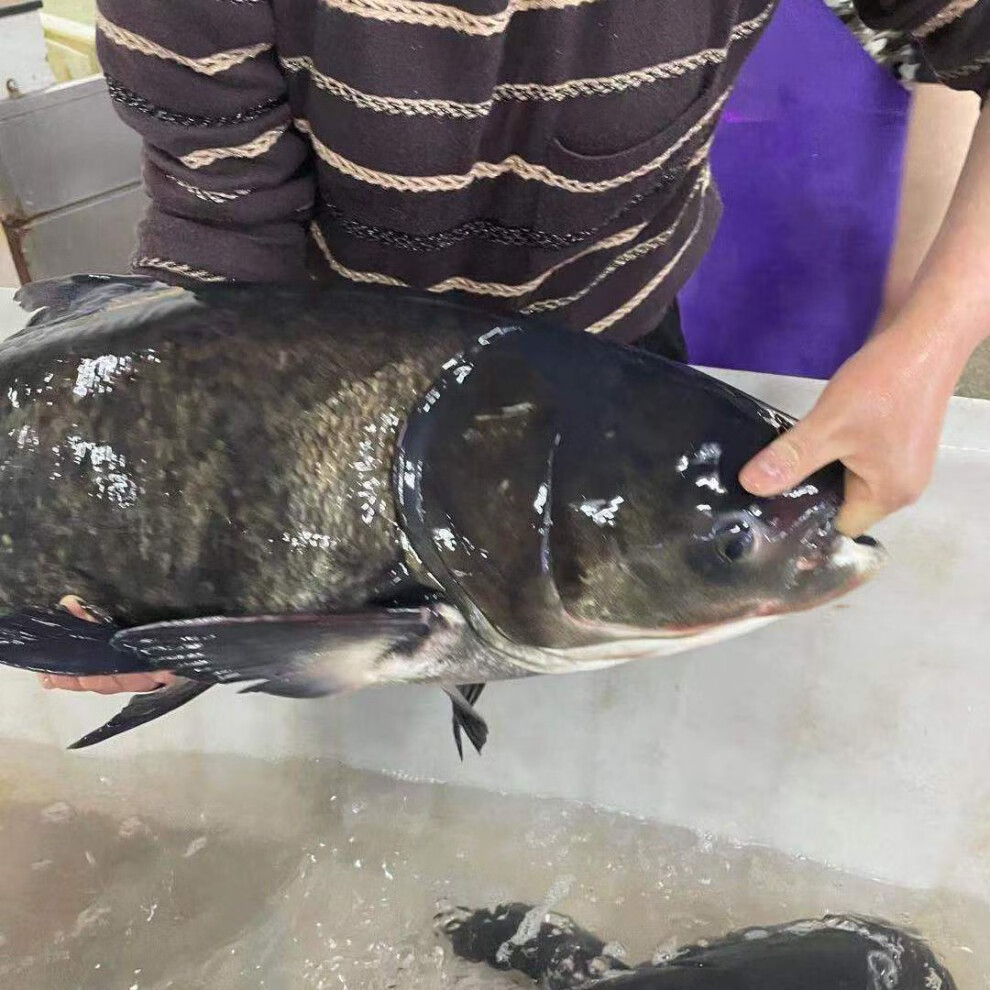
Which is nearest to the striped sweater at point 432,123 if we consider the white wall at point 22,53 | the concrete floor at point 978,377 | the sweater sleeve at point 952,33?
the sweater sleeve at point 952,33

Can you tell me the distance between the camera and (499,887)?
1.24 metres

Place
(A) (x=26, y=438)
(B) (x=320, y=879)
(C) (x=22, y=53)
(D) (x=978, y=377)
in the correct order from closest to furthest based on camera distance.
Result: (A) (x=26, y=438), (B) (x=320, y=879), (D) (x=978, y=377), (C) (x=22, y=53)

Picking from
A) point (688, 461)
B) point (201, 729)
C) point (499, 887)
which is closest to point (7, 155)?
point (201, 729)

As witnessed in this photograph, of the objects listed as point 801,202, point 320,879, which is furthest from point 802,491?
point 801,202

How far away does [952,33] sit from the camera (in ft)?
2.44

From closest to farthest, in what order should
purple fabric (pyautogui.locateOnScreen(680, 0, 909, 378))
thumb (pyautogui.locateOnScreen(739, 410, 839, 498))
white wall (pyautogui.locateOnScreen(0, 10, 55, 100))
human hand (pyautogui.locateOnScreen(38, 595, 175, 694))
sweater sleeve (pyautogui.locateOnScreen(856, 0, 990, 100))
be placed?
thumb (pyautogui.locateOnScreen(739, 410, 839, 498)), sweater sleeve (pyautogui.locateOnScreen(856, 0, 990, 100)), human hand (pyautogui.locateOnScreen(38, 595, 175, 694)), purple fabric (pyautogui.locateOnScreen(680, 0, 909, 378)), white wall (pyautogui.locateOnScreen(0, 10, 55, 100))

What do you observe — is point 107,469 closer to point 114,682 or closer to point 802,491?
point 114,682

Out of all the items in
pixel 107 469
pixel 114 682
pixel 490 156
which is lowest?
pixel 114 682

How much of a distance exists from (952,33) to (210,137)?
0.58 m

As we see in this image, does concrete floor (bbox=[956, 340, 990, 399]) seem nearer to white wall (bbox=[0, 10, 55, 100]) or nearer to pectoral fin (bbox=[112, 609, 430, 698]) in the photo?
pectoral fin (bbox=[112, 609, 430, 698])

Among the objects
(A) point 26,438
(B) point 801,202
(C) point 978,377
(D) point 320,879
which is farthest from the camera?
(C) point 978,377

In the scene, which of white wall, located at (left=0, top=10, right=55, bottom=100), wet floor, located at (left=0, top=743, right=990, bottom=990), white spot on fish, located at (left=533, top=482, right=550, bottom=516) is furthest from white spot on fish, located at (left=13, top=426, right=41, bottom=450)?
white wall, located at (left=0, top=10, right=55, bottom=100)

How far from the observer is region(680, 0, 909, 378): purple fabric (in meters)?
1.55

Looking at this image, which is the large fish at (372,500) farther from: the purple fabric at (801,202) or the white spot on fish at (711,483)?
the purple fabric at (801,202)
